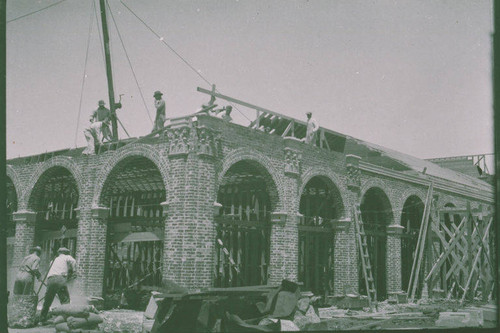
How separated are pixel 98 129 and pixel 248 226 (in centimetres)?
522

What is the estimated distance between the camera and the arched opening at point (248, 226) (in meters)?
15.9

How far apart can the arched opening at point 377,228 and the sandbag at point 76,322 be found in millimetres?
11704

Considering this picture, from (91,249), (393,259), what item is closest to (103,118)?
(91,249)

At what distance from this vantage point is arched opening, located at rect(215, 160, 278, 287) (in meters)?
15.9

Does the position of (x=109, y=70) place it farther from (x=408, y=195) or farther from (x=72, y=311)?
(x=408, y=195)

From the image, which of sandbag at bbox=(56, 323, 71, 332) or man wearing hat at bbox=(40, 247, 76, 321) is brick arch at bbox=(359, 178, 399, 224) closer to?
man wearing hat at bbox=(40, 247, 76, 321)

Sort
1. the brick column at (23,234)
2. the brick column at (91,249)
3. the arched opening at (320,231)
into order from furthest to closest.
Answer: the arched opening at (320,231) < the brick column at (23,234) < the brick column at (91,249)

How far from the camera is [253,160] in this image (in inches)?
614

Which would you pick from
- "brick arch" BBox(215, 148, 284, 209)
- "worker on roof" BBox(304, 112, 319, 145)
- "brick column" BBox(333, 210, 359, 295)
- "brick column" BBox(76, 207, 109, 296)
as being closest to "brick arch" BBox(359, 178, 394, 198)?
"brick column" BBox(333, 210, 359, 295)

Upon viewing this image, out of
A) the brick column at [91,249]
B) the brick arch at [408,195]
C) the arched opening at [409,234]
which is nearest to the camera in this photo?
the brick column at [91,249]

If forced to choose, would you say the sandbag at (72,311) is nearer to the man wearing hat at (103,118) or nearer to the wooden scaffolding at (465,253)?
the man wearing hat at (103,118)

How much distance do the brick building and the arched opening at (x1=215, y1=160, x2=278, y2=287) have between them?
44 mm

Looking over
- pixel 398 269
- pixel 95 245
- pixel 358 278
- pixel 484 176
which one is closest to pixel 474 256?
pixel 398 269

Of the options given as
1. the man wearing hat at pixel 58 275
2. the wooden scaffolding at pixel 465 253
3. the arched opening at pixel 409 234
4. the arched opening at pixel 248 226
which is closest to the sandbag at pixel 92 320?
the man wearing hat at pixel 58 275
